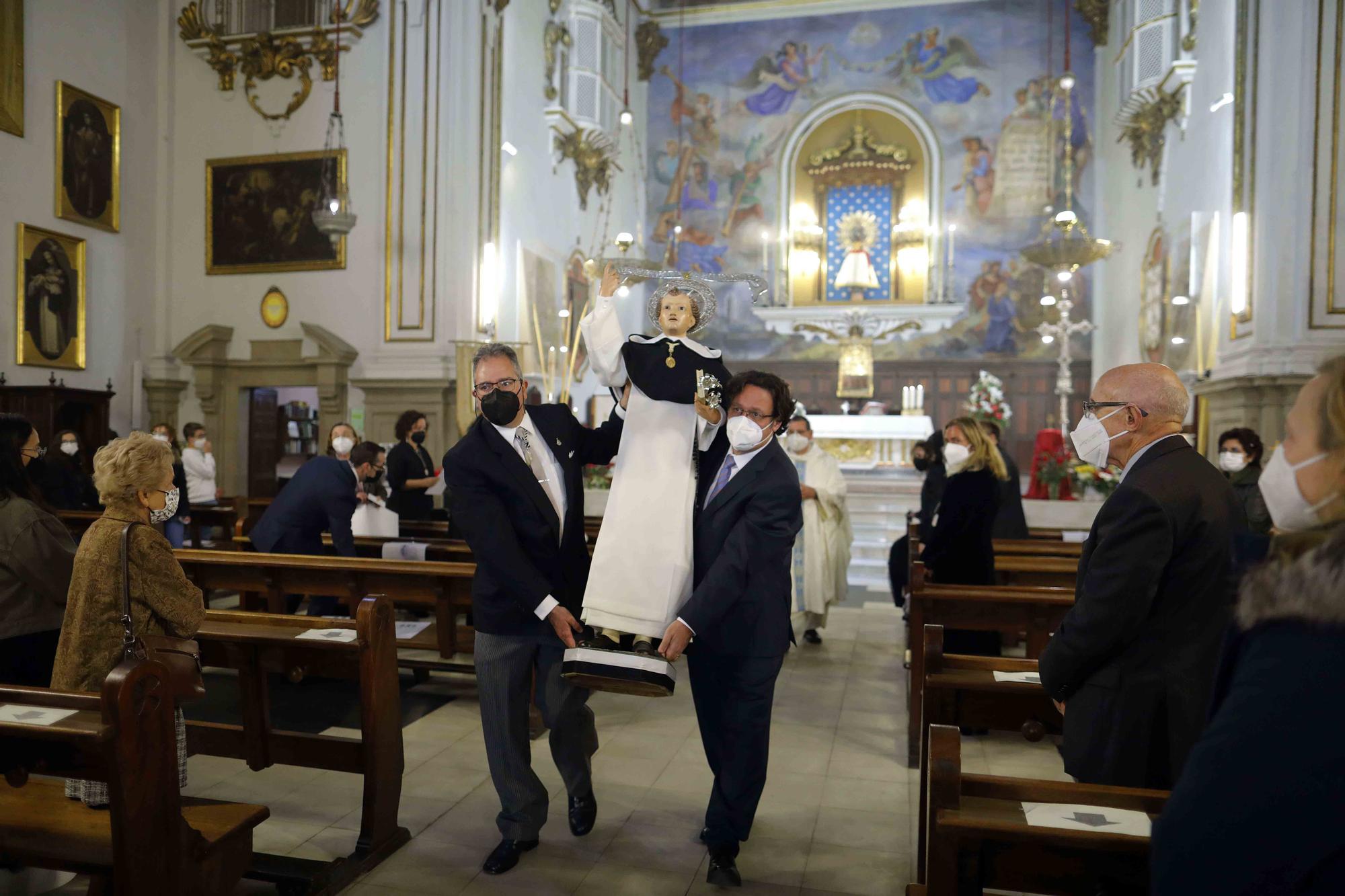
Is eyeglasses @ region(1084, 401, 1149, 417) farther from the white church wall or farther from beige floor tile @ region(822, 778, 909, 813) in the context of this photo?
the white church wall

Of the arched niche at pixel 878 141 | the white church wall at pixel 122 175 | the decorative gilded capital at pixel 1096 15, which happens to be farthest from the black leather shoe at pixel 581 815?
the decorative gilded capital at pixel 1096 15

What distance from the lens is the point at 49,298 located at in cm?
1077

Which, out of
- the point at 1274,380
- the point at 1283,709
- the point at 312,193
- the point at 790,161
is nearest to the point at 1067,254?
the point at 1274,380

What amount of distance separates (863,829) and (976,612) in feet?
4.57

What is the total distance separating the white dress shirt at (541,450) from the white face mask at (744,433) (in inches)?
25.8

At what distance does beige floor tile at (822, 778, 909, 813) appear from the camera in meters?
3.88

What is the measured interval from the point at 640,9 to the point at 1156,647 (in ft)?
59.5

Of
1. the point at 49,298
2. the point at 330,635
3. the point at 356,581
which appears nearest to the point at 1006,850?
the point at 330,635

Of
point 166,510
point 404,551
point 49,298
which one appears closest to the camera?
point 166,510

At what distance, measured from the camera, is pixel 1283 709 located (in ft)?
3.92

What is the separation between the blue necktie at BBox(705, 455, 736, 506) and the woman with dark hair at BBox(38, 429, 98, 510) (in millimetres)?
6363

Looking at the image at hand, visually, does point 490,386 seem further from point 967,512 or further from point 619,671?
point 967,512

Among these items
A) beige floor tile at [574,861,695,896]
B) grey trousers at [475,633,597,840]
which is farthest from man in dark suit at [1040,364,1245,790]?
grey trousers at [475,633,597,840]

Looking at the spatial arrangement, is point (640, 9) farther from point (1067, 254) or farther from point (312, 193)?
point (1067, 254)
